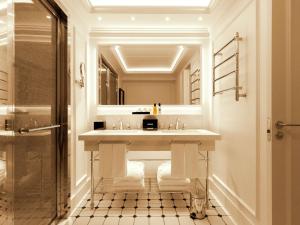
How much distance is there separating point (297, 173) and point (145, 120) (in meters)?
1.69

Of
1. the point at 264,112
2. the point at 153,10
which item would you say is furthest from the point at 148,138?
the point at 153,10

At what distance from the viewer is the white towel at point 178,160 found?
223cm

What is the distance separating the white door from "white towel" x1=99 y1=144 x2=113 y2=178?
4.68ft

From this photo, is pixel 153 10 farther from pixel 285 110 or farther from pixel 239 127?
pixel 285 110

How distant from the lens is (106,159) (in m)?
2.25

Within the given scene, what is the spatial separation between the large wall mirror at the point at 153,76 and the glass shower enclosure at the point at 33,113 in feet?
2.91

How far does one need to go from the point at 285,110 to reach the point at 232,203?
1102 millimetres

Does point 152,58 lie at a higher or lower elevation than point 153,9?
lower

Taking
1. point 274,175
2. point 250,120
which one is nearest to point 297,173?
point 274,175

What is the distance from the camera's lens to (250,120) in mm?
1812

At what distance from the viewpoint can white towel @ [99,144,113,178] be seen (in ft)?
7.40

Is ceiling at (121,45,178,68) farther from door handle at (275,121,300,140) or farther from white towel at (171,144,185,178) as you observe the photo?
door handle at (275,121,300,140)

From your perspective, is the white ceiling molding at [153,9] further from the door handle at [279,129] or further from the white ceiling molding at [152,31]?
the door handle at [279,129]

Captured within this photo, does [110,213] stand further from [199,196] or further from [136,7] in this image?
[136,7]
